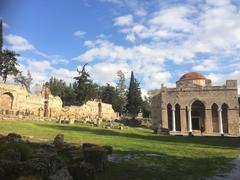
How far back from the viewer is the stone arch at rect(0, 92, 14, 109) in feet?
126

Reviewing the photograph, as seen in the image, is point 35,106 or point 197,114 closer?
point 35,106

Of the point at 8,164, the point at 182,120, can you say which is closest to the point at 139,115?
the point at 182,120

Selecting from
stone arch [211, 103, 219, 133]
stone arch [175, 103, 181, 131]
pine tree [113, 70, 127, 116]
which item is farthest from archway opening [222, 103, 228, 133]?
pine tree [113, 70, 127, 116]

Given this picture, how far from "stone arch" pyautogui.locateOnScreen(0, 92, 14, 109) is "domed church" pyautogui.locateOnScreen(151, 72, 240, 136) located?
1991 centimetres

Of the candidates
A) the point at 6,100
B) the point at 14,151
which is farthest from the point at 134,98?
the point at 14,151

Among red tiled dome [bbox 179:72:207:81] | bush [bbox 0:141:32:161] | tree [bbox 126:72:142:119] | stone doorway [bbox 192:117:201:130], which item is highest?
red tiled dome [bbox 179:72:207:81]

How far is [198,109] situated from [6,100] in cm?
Result: 2804

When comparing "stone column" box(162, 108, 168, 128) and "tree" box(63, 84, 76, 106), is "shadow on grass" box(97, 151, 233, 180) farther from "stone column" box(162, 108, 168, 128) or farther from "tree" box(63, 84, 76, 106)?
"tree" box(63, 84, 76, 106)

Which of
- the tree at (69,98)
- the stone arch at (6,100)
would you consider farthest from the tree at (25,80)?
the stone arch at (6,100)

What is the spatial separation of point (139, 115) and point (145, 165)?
61359mm

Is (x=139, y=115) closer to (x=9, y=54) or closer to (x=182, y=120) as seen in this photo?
(x=182, y=120)

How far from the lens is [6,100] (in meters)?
38.9

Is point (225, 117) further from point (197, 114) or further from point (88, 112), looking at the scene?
point (88, 112)

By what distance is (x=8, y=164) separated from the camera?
18.7 ft
